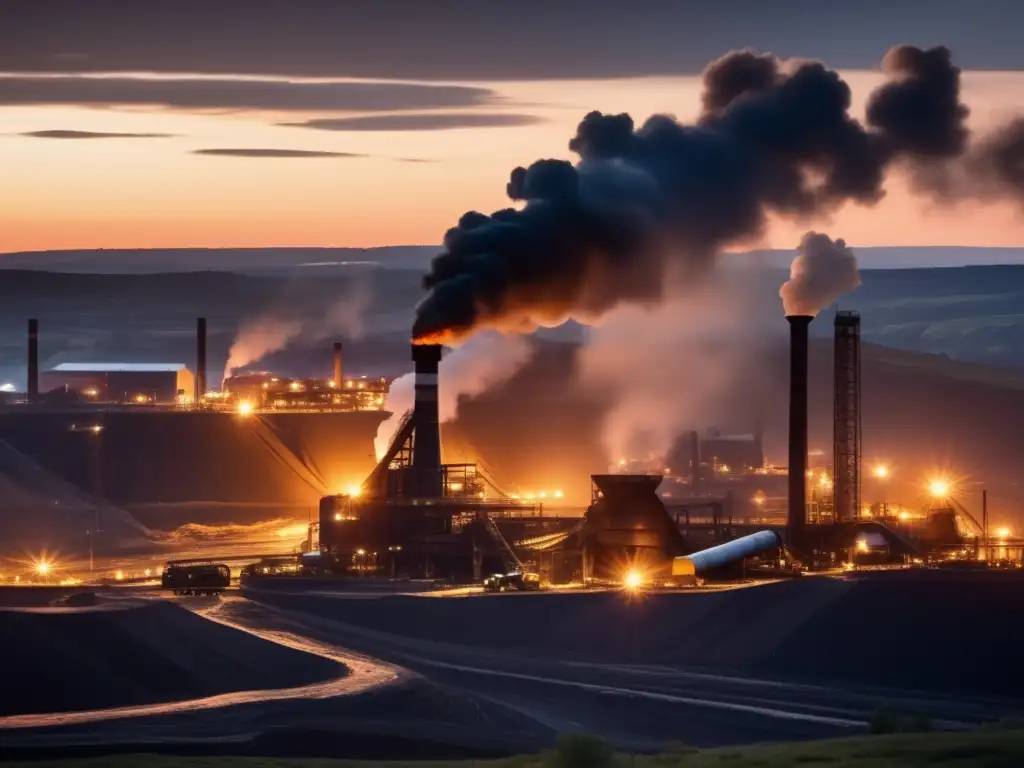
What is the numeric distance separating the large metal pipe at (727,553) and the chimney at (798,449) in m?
4.79

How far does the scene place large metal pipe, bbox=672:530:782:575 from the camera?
268ft

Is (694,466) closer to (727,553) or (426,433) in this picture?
(426,433)

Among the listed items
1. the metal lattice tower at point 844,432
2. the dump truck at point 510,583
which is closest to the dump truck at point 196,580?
the dump truck at point 510,583

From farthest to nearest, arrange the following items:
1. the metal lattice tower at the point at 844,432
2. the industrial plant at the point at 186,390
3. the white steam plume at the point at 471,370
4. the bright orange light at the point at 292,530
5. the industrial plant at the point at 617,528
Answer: the industrial plant at the point at 186,390
the white steam plume at the point at 471,370
the bright orange light at the point at 292,530
the metal lattice tower at the point at 844,432
the industrial plant at the point at 617,528

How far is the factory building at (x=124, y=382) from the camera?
15962cm

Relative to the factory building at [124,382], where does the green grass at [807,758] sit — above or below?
below

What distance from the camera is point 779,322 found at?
173125 millimetres

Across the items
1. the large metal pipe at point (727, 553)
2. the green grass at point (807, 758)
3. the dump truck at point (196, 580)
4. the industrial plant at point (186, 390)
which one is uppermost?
the industrial plant at point (186, 390)

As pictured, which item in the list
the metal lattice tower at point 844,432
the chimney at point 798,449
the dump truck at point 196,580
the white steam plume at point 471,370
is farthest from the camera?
the white steam plume at point 471,370

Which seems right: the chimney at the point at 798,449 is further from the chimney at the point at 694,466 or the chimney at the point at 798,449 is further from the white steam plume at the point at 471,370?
the chimney at the point at 694,466

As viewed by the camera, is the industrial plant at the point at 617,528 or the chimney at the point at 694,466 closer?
the industrial plant at the point at 617,528

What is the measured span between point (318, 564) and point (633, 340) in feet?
218

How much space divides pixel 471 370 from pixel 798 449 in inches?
1645

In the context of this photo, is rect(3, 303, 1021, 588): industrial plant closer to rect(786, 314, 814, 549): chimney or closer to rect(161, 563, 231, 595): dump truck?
rect(786, 314, 814, 549): chimney
